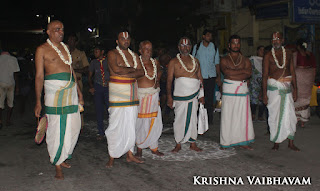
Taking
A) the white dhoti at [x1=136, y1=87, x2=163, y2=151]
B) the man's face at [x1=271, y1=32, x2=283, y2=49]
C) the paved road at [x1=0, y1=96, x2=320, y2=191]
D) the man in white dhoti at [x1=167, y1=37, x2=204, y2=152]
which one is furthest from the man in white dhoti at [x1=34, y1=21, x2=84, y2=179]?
the man's face at [x1=271, y1=32, x2=283, y2=49]

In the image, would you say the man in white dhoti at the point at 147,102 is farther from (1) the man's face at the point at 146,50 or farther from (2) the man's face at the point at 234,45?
(2) the man's face at the point at 234,45

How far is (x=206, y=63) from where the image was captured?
382 inches

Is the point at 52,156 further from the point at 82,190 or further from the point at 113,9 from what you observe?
the point at 113,9

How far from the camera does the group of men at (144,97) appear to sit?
561cm

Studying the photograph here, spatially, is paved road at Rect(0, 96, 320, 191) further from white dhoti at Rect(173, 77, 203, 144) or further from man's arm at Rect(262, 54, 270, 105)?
man's arm at Rect(262, 54, 270, 105)

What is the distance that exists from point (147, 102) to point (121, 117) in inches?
28.2

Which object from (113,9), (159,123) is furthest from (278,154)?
(113,9)

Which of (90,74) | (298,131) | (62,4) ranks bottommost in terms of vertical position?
(298,131)

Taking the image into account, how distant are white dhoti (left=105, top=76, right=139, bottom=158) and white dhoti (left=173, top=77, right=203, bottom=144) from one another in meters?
1.15

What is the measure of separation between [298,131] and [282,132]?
6.46 feet

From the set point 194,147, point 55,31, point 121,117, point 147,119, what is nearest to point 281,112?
point 194,147

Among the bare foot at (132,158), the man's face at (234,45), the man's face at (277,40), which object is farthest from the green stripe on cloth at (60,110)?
the man's face at (277,40)

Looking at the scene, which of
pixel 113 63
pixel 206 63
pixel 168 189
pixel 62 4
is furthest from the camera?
pixel 62 4

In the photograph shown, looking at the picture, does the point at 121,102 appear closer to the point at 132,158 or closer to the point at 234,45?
the point at 132,158
